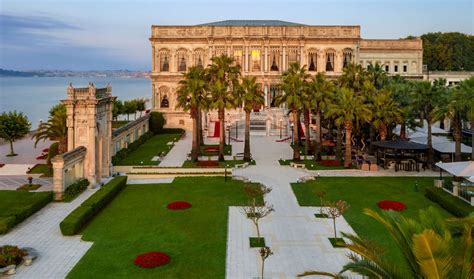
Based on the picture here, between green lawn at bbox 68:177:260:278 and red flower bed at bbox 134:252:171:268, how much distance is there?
279 millimetres

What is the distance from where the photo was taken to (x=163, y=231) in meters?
25.8

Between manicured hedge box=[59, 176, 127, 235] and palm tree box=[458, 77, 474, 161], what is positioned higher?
palm tree box=[458, 77, 474, 161]

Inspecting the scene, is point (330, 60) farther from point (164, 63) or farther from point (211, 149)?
point (211, 149)

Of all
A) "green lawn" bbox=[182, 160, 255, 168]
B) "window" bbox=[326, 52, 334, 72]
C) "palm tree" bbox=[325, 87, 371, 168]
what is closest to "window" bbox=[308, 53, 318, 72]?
"window" bbox=[326, 52, 334, 72]

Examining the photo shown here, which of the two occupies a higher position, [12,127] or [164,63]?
[164,63]

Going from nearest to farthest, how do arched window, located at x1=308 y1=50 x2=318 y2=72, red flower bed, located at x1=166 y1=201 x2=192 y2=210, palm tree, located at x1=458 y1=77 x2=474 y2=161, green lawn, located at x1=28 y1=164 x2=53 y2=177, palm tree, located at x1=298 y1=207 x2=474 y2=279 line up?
palm tree, located at x1=298 y1=207 x2=474 y2=279, red flower bed, located at x1=166 y1=201 x2=192 y2=210, palm tree, located at x1=458 y1=77 x2=474 y2=161, green lawn, located at x1=28 y1=164 x2=53 y2=177, arched window, located at x1=308 y1=50 x2=318 y2=72

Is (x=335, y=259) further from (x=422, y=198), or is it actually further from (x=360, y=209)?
(x=422, y=198)

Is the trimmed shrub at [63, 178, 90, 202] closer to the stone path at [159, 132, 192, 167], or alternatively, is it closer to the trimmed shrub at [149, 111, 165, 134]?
the stone path at [159, 132, 192, 167]

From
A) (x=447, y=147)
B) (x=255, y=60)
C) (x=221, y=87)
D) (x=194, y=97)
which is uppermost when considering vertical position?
(x=255, y=60)

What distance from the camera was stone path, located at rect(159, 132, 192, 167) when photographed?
152 ft

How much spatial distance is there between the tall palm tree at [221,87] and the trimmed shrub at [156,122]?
24350 mm

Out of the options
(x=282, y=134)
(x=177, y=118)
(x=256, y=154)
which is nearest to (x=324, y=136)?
(x=282, y=134)

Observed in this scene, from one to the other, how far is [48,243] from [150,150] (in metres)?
31.5

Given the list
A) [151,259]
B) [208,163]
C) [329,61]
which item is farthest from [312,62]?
[151,259]
